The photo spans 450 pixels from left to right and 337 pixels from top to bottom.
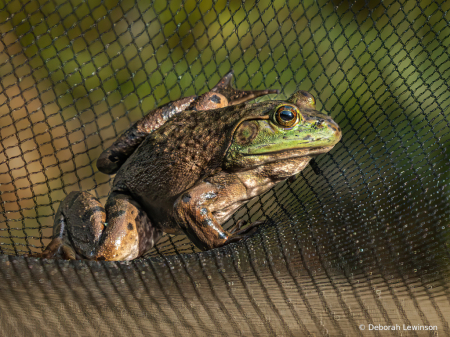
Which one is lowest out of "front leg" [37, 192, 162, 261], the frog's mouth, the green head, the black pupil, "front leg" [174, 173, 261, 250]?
"front leg" [37, 192, 162, 261]

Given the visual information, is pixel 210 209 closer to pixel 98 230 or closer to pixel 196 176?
pixel 196 176

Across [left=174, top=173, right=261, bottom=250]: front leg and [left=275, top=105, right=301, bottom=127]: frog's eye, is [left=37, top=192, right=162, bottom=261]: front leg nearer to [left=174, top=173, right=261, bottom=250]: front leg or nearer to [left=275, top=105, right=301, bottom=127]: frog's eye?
[left=174, top=173, right=261, bottom=250]: front leg

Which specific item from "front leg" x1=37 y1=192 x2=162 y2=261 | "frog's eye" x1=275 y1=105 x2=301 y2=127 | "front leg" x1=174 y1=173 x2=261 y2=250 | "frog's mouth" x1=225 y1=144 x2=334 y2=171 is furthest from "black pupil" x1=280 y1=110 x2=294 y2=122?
"front leg" x1=37 y1=192 x2=162 y2=261

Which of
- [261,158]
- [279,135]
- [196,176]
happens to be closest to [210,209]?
[196,176]

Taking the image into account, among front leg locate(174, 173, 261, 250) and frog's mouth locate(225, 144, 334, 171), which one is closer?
front leg locate(174, 173, 261, 250)

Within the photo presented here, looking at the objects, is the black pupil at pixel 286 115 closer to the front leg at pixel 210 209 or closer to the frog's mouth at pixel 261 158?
the frog's mouth at pixel 261 158

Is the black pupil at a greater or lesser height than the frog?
greater

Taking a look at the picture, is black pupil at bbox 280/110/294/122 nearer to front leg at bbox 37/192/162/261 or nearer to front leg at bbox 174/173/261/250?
front leg at bbox 174/173/261/250

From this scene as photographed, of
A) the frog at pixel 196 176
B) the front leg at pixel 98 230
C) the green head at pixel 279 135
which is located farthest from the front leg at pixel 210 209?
the front leg at pixel 98 230

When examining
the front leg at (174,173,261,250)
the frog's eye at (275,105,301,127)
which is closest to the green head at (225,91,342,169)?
the frog's eye at (275,105,301,127)
